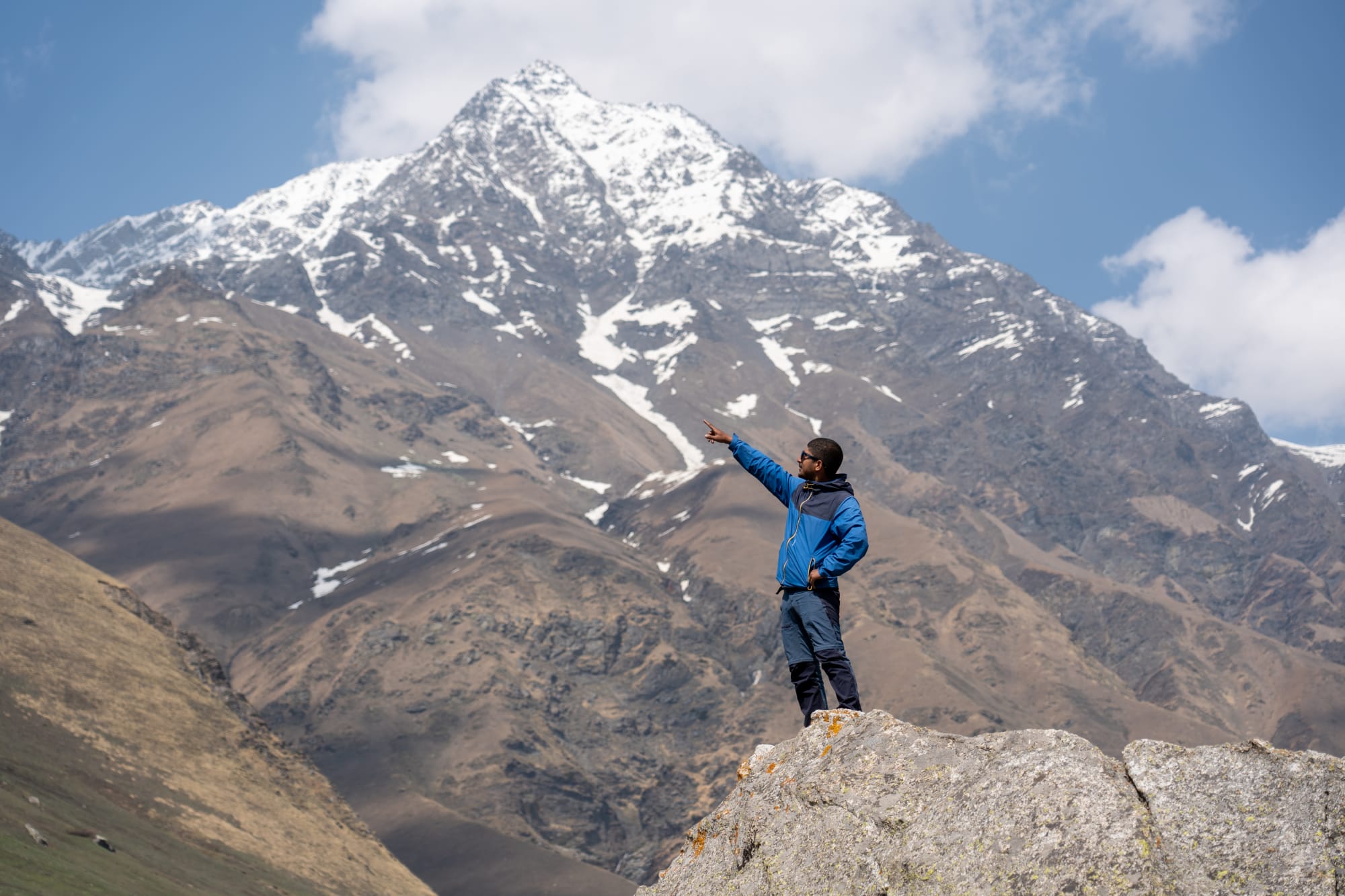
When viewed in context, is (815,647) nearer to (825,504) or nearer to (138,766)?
(825,504)

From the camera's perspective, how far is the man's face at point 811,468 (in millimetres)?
15422

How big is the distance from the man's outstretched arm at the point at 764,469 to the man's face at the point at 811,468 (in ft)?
0.80

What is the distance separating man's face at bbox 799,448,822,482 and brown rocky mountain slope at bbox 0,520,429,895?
47.2m

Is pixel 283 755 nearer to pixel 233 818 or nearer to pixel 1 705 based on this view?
pixel 233 818

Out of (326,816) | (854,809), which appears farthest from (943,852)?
(326,816)

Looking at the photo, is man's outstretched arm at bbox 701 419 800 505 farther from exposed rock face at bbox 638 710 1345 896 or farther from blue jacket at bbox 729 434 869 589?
exposed rock face at bbox 638 710 1345 896

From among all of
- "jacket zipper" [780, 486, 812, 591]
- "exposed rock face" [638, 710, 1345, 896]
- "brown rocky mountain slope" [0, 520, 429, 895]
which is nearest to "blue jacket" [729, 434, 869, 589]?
"jacket zipper" [780, 486, 812, 591]

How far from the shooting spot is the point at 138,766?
263 feet

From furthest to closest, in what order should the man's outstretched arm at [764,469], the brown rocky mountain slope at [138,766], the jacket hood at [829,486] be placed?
1. the brown rocky mountain slope at [138,766]
2. the man's outstretched arm at [764,469]
3. the jacket hood at [829,486]

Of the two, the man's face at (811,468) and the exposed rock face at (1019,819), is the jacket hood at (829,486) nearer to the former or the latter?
the man's face at (811,468)

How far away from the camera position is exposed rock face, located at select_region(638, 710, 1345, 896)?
10.5m

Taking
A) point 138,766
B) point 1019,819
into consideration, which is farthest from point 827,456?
point 138,766

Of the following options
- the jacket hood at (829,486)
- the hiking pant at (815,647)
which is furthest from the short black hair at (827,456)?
the hiking pant at (815,647)

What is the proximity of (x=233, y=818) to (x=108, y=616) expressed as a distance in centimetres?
2216
